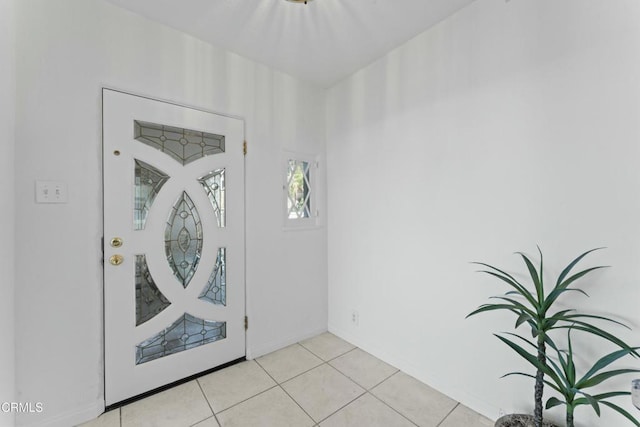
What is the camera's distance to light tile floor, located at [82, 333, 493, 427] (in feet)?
5.18

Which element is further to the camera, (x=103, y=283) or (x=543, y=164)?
(x=103, y=283)

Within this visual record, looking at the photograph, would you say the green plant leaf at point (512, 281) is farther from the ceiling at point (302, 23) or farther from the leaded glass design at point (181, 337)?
the leaded glass design at point (181, 337)

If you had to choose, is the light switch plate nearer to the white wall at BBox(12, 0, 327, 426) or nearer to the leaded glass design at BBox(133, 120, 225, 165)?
the white wall at BBox(12, 0, 327, 426)

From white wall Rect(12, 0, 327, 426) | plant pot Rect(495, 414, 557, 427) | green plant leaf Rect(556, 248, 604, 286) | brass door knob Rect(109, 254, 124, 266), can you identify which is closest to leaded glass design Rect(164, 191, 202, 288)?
brass door knob Rect(109, 254, 124, 266)

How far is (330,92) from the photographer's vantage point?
9.11ft

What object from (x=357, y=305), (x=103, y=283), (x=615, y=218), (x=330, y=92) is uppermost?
(x=330, y=92)

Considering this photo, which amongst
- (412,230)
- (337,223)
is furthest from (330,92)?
(412,230)

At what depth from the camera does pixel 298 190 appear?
2.66 meters

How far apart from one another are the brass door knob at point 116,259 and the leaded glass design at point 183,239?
260 millimetres

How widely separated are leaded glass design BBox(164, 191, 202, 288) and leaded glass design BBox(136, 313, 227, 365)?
0.97ft

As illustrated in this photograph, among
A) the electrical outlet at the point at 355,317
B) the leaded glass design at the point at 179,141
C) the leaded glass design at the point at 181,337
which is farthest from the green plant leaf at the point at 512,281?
the leaded glass design at the point at 179,141

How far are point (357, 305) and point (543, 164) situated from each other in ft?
5.83

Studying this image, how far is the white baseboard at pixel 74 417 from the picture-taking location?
1.45 m

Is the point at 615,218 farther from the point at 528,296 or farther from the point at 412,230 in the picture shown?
the point at 412,230
